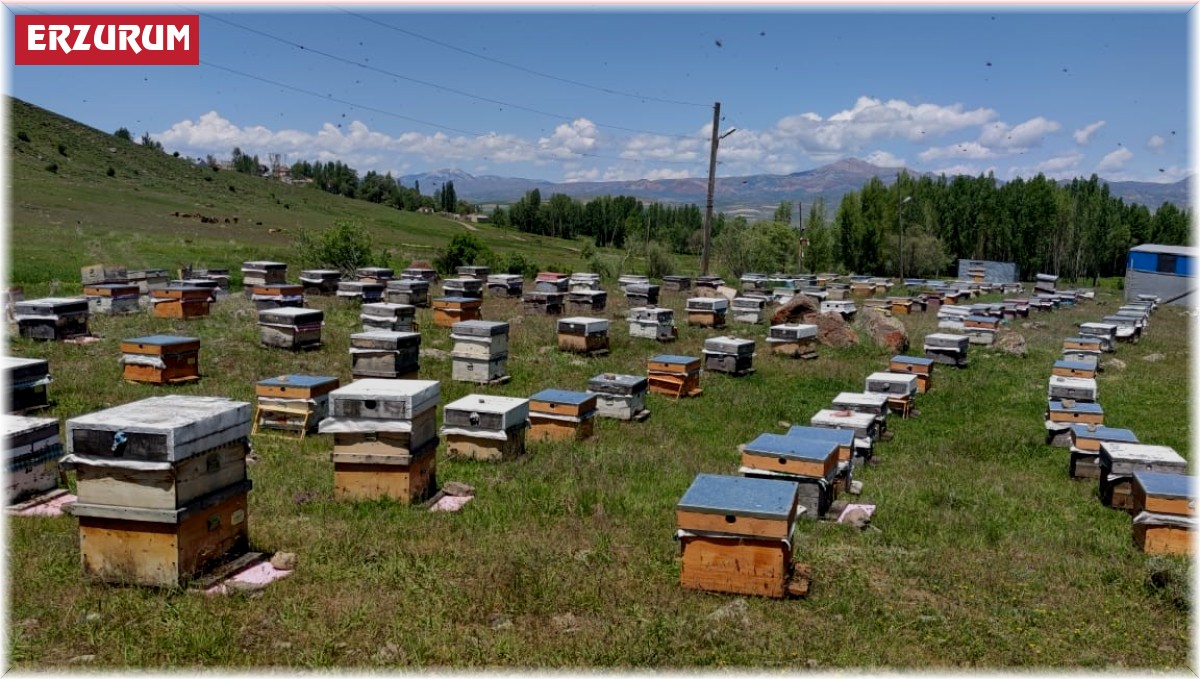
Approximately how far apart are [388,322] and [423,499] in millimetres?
10954

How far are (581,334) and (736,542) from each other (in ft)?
46.4

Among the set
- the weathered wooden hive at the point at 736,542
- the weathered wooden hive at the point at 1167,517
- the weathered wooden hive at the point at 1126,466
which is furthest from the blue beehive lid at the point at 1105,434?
the weathered wooden hive at the point at 736,542

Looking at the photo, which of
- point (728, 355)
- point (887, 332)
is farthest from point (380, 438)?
point (887, 332)

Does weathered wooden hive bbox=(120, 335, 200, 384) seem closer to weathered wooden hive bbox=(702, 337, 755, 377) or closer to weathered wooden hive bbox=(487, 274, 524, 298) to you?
weathered wooden hive bbox=(702, 337, 755, 377)

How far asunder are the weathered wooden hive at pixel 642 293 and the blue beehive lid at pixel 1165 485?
71.3ft

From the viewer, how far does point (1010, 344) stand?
85.5 ft

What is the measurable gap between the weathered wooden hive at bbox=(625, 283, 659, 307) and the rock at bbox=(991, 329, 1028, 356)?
10965 mm

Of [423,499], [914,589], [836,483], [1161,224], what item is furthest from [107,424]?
[1161,224]

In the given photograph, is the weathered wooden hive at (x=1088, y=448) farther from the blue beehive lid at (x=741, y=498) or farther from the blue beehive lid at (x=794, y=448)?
the blue beehive lid at (x=741, y=498)

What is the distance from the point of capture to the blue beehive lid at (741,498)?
21.9ft

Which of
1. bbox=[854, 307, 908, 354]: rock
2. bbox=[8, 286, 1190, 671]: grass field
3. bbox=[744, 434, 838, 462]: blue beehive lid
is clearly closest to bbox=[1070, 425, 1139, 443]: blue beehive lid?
bbox=[8, 286, 1190, 671]: grass field

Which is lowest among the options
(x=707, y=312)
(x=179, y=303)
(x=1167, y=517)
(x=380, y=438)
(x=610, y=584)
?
(x=610, y=584)

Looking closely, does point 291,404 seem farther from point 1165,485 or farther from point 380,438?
point 1165,485

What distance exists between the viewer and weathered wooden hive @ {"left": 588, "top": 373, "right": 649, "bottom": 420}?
49.5 ft
